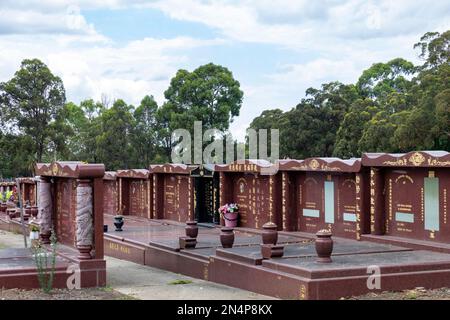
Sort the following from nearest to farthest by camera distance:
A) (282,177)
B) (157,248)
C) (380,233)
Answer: (380,233), (157,248), (282,177)

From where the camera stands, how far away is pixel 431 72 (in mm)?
33938

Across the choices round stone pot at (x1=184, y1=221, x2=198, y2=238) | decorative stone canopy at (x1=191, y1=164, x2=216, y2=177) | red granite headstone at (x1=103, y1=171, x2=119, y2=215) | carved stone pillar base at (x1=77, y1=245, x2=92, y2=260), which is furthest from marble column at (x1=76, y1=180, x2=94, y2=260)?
red granite headstone at (x1=103, y1=171, x2=119, y2=215)

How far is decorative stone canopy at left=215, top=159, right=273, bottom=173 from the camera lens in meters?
20.2

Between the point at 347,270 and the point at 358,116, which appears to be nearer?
the point at 347,270

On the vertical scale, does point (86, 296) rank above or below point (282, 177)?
below

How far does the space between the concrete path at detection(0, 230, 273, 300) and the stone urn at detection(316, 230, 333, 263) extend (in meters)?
1.30

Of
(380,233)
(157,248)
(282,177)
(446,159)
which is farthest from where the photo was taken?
(282,177)

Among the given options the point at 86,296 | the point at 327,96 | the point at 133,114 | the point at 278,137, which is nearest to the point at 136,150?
the point at 133,114

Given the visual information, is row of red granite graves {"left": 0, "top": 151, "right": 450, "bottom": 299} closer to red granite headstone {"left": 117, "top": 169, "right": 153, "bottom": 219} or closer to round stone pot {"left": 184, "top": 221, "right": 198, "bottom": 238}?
round stone pot {"left": 184, "top": 221, "right": 198, "bottom": 238}

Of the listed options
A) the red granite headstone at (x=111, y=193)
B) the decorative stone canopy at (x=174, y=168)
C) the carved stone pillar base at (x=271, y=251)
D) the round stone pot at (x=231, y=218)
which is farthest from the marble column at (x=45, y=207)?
the red granite headstone at (x=111, y=193)

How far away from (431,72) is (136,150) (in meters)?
19.8

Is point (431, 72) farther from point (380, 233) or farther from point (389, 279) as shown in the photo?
point (389, 279)

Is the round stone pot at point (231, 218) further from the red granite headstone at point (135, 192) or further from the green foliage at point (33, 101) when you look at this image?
the green foliage at point (33, 101)

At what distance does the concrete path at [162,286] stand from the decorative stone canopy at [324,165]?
4.72 metres
